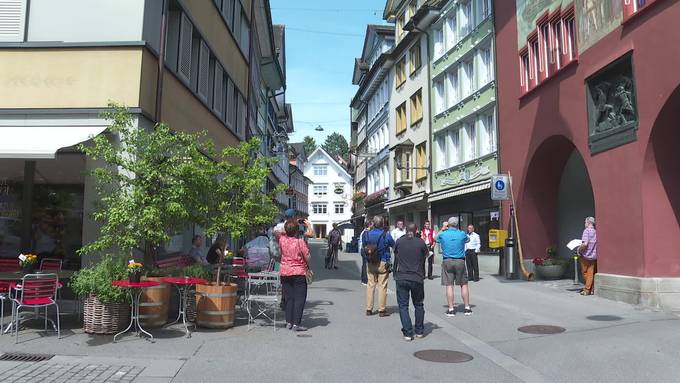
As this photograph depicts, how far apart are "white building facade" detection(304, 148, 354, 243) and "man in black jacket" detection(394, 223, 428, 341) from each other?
73927 mm

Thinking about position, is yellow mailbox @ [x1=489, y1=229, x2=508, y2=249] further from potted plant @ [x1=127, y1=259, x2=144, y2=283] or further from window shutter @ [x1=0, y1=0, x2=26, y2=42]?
window shutter @ [x1=0, y1=0, x2=26, y2=42]

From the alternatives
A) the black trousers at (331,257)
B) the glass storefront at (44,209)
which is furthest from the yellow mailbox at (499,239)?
the glass storefront at (44,209)

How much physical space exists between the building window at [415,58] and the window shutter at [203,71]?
16583 millimetres

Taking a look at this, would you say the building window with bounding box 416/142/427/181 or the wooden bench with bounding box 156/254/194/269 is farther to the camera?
the building window with bounding box 416/142/427/181

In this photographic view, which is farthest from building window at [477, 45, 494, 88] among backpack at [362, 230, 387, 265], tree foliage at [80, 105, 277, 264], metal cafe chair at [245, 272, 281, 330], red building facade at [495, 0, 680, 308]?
tree foliage at [80, 105, 277, 264]

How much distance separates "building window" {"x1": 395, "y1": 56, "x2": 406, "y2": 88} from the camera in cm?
3317

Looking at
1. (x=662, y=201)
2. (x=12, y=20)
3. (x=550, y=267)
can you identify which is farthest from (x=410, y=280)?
(x=550, y=267)

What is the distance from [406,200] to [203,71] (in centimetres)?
1763

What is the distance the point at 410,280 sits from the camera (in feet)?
27.9

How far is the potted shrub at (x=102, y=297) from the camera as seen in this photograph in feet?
26.4

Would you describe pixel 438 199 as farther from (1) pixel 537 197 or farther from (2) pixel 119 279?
(2) pixel 119 279

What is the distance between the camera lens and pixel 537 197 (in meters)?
17.7

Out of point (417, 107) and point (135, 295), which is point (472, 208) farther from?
point (135, 295)

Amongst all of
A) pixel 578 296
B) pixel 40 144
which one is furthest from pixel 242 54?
pixel 578 296
